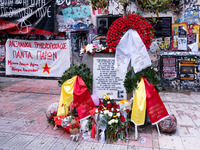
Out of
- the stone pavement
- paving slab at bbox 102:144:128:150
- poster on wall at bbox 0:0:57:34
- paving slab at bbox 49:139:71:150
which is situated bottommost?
paving slab at bbox 102:144:128:150

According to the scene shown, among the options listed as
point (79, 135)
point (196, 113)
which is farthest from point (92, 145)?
point (196, 113)

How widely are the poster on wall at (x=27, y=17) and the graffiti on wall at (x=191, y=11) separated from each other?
534cm

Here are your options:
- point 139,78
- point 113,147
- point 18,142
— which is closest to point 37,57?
point 18,142

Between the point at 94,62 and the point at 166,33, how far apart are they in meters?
4.41

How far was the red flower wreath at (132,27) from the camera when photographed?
4672 millimetres

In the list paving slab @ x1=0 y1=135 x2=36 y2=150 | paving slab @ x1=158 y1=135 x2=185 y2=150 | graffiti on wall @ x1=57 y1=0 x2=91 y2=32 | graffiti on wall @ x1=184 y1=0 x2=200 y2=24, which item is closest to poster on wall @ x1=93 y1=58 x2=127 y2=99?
paving slab @ x1=158 y1=135 x2=185 y2=150

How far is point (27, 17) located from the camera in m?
8.97

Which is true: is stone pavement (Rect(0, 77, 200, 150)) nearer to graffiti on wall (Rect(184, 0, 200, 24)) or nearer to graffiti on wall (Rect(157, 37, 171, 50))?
graffiti on wall (Rect(157, 37, 171, 50))

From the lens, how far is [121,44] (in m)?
4.80

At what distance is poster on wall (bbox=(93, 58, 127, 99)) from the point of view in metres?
5.09

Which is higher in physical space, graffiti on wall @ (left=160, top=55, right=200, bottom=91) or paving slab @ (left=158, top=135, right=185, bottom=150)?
graffiti on wall @ (left=160, top=55, right=200, bottom=91)

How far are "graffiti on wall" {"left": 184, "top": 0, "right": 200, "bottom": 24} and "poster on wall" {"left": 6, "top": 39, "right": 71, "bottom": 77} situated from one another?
16.2 feet

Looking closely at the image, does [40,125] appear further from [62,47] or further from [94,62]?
[62,47]

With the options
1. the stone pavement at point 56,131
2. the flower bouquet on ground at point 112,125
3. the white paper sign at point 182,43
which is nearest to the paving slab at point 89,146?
the stone pavement at point 56,131
